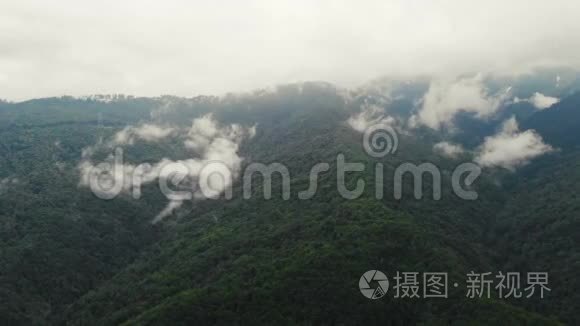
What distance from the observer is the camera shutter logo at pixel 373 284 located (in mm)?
121062

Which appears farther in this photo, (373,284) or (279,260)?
(279,260)

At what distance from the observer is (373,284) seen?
124000mm

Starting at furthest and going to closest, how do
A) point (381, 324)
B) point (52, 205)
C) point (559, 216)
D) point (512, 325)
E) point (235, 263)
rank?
point (52, 205) < point (559, 216) < point (235, 263) < point (381, 324) < point (512, 325)

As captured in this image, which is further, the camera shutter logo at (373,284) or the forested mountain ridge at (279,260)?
the camera shutter logo at (373,284)

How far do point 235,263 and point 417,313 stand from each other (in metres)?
48.6

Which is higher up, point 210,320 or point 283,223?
point 283,223

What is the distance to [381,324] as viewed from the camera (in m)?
117

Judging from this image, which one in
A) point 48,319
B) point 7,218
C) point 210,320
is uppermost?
Answer: point 7,218

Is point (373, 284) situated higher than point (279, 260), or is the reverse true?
point (279, 260)

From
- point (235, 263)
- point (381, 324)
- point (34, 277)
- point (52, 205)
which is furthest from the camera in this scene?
point (52, 205)

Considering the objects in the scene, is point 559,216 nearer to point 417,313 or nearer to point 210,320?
point 417,313

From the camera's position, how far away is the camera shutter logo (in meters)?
121

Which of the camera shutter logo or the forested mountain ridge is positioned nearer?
the forested mountain ridge

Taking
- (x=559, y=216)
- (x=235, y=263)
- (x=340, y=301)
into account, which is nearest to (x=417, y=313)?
(x=340, y=301)
